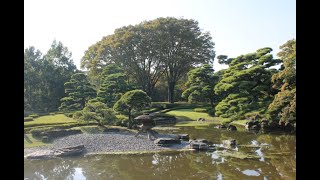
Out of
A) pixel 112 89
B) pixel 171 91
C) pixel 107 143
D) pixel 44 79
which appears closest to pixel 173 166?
pixel 107 143

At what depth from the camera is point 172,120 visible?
536 inches

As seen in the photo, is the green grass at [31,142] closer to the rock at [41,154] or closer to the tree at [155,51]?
the rock at [41,154]

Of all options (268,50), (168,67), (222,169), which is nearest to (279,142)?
(222,169)

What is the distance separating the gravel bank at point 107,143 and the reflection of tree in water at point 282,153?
2398mm

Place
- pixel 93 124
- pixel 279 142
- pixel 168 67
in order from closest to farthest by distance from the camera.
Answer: pixel 279 142 < pixel 93 124 < pixel 168 67

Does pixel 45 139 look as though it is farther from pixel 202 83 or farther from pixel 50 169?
pixel 202 83

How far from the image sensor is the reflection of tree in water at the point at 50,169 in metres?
6.27

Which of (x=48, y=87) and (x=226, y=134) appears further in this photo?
(x=48, y=87)

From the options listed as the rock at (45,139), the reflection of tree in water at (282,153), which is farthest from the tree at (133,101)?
the reflection of tree in water at (282,153)
